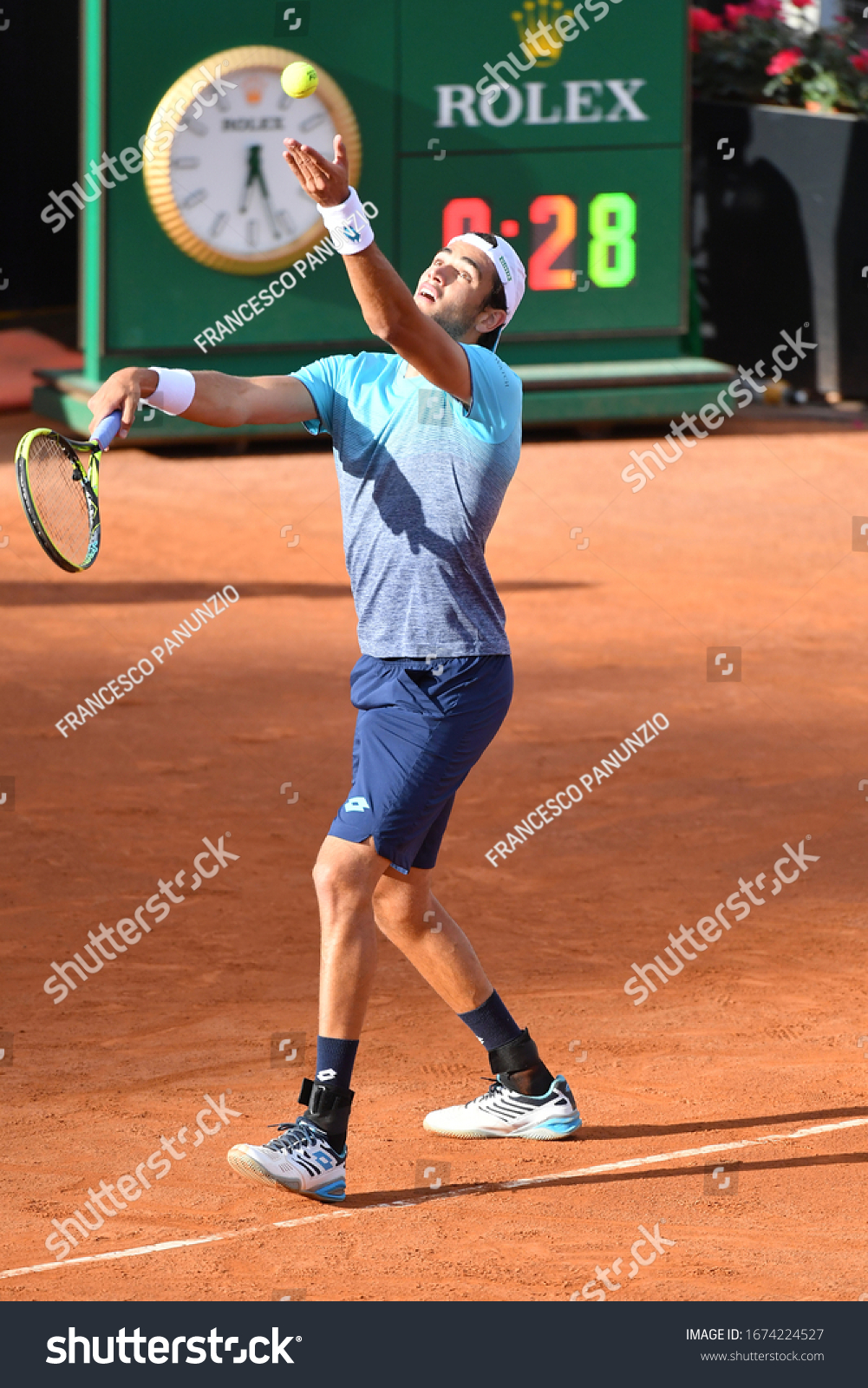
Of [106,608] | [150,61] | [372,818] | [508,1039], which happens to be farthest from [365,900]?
[150,61]

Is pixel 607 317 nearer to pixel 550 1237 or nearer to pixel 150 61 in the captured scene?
pixel 150 61

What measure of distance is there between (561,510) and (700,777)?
213 inches

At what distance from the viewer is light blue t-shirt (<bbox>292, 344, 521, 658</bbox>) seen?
4.57 meters

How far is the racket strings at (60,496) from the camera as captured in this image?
4.60 metres

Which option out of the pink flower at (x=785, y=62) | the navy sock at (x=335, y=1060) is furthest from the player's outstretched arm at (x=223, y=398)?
the pink flower at (x=785, y=62)

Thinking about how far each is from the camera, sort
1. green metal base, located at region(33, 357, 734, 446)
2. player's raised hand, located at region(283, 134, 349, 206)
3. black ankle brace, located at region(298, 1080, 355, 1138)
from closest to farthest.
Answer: player's raised hand, located at region(283, 134, 349, 206) < black ankle brace, located at region(298, 1080, 355, 1138) < green metal base, located at region(33, 357, 734, 446)

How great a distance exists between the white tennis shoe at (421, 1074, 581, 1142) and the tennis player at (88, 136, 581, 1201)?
485 mm

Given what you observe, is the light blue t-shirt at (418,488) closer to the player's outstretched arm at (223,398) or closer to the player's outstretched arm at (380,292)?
the player's outstretched arm at (223,398)

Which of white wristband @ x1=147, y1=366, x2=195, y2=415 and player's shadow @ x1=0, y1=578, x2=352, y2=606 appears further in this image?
player's shadow @ x1=0, y1=578, x2=352, y2=606

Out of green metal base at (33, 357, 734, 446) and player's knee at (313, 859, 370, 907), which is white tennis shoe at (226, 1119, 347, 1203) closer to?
player's knee at (313, 859, 370, 907)

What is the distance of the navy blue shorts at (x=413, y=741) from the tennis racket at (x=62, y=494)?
76 cm

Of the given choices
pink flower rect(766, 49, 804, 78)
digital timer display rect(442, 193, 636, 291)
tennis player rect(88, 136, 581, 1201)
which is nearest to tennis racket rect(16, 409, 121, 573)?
tennis player rect(88, 136, 581, 1201)

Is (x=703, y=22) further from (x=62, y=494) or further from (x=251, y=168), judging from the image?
(x=62, y=494)

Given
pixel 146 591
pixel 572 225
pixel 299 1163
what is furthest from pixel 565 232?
pixel 299 1163
